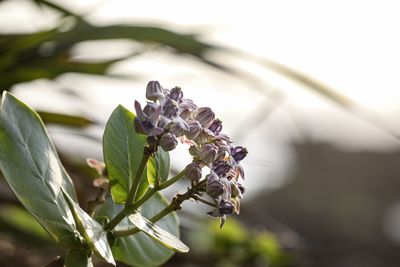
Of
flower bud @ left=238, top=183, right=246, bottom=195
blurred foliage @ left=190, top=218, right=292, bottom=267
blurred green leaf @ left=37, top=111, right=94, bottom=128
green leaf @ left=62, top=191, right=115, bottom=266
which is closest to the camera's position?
green leaf @ left=62, top=191, right=115, bottom=266

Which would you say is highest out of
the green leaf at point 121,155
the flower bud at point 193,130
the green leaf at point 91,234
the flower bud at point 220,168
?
the flower bud at point 193,130

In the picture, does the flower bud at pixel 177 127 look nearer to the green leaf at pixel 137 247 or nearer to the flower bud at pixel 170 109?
the flower bud at pixel 170 109

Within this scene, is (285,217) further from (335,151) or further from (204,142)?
(204,142)

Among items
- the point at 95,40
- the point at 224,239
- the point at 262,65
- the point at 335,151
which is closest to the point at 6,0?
the point at 95,40

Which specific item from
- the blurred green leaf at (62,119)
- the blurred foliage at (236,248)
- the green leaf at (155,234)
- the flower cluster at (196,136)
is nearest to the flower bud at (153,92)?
the flower cluster at (196,136)

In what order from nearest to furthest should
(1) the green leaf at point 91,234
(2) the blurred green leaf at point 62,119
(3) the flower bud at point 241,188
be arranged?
(1) the green leaf at point 91,234 < (3) the flower bud at point 241,188 < (2) the blurred green leaf at point 62,119

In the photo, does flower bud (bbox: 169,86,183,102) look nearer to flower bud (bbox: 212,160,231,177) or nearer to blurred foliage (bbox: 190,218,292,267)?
flower bud (bbox: 212,160,231,177)

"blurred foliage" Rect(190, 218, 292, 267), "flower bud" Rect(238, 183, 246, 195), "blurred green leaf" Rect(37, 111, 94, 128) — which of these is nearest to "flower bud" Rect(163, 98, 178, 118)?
"flower bud" Rect(238, 183, 246, 195)

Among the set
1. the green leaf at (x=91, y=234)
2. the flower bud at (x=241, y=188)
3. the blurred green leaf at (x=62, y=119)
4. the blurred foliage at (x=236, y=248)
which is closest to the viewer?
the green leaf at (x=91, y=234)
